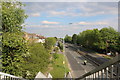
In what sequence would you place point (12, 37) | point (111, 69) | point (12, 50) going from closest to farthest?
point (111, 69) → point (12, 37) → point (12, 50)

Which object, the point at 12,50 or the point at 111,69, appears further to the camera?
the point at 12,50

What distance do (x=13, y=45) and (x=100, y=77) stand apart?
3596mm

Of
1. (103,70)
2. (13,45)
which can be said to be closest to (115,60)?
(103,70)

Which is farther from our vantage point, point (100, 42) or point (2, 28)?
point (100, 42)

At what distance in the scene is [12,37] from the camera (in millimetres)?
4641

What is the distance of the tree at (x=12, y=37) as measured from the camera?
4.60 metres

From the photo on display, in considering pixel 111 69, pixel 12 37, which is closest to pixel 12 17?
pixel 12 37

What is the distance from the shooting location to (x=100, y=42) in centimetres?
3528

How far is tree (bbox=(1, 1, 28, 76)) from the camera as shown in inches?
181

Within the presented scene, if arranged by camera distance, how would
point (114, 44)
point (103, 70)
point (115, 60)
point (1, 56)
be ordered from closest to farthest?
point (115, 60), point (103, 70), point (1, 56), point (114, 44)

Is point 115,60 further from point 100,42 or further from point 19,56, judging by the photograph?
point 100,42

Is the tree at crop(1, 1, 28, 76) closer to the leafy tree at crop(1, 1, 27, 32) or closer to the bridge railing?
the leafy tree at crop(1, 1, 27, 32)

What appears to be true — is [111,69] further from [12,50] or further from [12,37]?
[12,50]

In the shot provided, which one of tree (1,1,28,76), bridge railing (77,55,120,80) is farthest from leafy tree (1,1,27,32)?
bridge railing (77,55,120,80)
